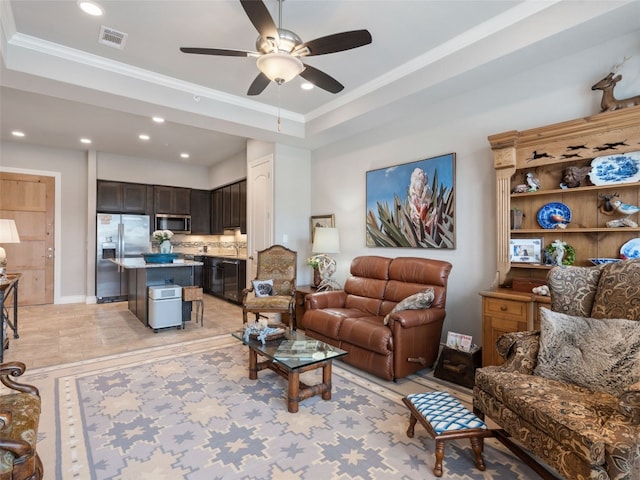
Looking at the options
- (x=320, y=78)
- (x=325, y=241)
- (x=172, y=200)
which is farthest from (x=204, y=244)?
(x=320, y=78)

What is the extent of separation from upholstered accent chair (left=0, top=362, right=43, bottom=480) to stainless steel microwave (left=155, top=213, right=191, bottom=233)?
6.11m

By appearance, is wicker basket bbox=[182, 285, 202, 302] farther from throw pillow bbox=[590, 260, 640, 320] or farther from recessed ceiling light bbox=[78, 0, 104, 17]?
throw pillow bbox=[590, 260, 640, 320]

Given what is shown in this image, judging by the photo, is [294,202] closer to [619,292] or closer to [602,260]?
[602,260]

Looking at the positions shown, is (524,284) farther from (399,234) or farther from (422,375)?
(399,234)

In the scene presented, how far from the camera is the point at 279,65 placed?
2.40 m

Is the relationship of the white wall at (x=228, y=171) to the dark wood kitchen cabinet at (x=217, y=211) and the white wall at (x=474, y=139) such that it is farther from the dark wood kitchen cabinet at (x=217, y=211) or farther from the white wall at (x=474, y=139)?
the white wall at (x=474, y=139)

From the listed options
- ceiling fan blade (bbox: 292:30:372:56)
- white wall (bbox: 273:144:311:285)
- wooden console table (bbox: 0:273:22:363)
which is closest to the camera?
ceiling fan blade (bbox: 292:30:372:56)

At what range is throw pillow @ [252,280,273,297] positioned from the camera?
15.0 ft

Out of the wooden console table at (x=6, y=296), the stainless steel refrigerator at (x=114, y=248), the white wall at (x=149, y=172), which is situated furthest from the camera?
the white wall at (x=149, y=172)

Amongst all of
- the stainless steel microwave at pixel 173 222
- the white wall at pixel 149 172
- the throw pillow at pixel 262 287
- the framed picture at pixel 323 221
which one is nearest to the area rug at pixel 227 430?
the throw pillow at pixel 262 287

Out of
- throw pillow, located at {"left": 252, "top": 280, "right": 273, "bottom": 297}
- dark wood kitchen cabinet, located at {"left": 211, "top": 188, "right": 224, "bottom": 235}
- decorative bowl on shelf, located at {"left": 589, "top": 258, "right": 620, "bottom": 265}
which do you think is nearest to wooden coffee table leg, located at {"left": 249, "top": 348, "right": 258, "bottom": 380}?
throw pillow, located at {"left": 252, "top": 280, "right": 273, "bottom": 297}

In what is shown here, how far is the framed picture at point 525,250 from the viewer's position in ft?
9.62

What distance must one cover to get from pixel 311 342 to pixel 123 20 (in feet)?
10.1

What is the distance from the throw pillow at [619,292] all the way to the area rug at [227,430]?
1009 millimetres
